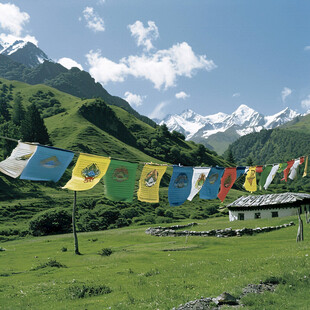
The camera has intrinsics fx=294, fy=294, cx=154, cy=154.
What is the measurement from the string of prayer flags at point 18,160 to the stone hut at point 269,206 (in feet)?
150

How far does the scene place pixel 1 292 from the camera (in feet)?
52.3

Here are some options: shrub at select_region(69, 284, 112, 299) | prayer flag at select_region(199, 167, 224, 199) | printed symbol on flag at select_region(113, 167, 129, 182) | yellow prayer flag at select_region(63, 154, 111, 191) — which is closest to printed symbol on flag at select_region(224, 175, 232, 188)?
prayer flag at select_region(199, 167, 224, 199)

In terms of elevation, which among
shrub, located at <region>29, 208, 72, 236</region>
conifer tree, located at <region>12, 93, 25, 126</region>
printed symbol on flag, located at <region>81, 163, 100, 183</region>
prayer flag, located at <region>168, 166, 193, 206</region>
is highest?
conifer tree, located at <region>12, 93, 25, 126</region>

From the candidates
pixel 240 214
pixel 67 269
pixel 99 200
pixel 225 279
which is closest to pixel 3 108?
pixel 99 200

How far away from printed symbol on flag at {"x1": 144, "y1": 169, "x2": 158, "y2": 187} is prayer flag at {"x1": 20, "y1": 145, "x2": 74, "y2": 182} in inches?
205

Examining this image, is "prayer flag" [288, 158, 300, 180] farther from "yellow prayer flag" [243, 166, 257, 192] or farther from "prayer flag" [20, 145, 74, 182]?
"prayer flag" [20, 145, 74, 182]

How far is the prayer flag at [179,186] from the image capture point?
61.5 feet

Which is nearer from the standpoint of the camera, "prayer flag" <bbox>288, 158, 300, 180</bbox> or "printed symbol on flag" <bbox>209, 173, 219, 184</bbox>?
"printed symbol on flag" <bbox>209, 173, 219, 184</bbox>

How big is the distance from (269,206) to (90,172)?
45254 millimetres

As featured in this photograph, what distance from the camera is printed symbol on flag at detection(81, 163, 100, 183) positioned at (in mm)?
14992

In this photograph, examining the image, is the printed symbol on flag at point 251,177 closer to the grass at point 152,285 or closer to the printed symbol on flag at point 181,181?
the grass at point 152,285

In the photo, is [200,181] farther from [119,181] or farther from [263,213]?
[263,213]

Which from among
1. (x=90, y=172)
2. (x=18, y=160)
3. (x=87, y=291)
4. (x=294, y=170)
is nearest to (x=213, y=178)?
(x=90, y=172)

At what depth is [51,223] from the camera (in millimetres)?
58906
